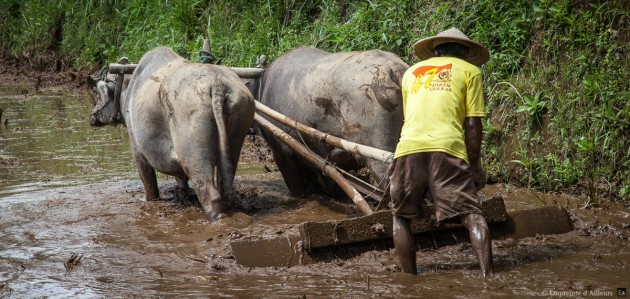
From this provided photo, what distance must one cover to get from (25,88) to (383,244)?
11773 millimetres

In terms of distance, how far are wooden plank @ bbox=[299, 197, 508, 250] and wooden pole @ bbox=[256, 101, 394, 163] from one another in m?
0.46

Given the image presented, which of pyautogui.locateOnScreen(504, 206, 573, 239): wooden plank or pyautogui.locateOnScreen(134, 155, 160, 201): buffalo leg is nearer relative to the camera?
pyautogui.locateOnScreen(504, 206, 573, 239): wooden plank

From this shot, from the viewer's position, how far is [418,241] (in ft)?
18.7

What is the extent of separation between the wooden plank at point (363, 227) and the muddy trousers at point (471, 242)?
11.3 inches

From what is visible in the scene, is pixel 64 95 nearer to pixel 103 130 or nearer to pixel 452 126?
pixel 103 130

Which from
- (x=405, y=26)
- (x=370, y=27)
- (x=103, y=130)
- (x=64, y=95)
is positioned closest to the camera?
(x=405, y=26)

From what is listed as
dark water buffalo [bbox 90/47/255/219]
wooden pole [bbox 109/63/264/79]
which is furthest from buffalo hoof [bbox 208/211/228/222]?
wooden pole [bbox 109/63/264/79]

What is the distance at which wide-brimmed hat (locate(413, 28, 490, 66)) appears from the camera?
5246 mm

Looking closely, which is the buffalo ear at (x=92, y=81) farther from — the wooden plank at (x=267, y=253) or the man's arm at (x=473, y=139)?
the man's arm at (x=473, y=139)

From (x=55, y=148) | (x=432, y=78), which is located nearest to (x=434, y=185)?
(x=432, y=78)

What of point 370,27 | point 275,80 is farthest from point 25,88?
point 275,80

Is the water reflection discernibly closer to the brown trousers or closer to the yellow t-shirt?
the brown trousers

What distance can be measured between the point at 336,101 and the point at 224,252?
65.7 inches

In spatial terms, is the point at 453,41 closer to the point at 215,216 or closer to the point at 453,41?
the point at 453,41
